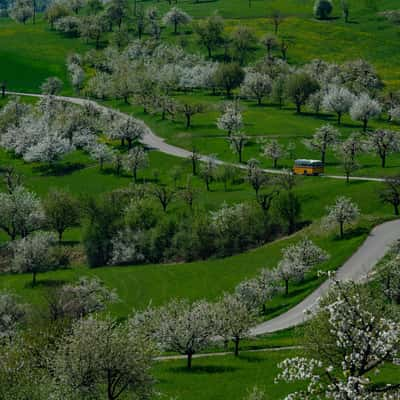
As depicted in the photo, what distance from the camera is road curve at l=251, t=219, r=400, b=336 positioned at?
7800 cm

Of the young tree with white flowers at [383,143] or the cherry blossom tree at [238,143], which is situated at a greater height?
the young tree with white flowers at [383,143]

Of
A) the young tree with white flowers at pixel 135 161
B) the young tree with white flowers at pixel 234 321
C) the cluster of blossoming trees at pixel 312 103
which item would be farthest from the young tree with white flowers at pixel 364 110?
the young tree with white flowers at pixel 234 321

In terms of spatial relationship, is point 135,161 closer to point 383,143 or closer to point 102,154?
point 102,154

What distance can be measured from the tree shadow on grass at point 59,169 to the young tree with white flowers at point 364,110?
56.2 metres

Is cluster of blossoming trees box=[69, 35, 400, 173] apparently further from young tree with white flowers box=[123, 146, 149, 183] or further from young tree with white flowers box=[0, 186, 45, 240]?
young tree with white flowers box=[0, 186, 45, 240]

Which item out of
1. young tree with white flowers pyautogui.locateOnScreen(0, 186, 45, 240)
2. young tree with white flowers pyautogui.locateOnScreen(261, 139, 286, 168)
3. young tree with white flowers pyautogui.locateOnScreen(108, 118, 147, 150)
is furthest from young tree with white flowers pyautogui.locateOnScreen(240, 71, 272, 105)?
young tree with white flowers pyautogui.locateOnScreen(0, 186, 45, 240)

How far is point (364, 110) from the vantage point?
161 metres

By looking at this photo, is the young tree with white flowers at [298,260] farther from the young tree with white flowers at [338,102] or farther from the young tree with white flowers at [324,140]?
the young tree with white flowers at [338,102]

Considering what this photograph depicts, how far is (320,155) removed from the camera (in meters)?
143

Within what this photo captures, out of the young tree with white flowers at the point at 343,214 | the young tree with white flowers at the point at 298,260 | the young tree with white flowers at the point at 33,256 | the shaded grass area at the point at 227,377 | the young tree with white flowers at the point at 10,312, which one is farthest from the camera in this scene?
the young tree with white flowers at the point at 33,256

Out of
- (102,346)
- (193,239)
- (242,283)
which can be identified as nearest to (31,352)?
(102,346)

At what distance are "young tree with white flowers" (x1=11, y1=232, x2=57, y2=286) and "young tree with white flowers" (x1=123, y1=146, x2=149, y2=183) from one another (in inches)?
1478

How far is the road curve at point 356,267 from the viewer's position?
78000mm

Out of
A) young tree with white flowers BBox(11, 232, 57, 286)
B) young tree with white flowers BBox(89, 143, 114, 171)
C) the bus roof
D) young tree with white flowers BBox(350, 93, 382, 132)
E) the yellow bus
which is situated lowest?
young tree with white flowers BBox(11, 232, 57, 286)
